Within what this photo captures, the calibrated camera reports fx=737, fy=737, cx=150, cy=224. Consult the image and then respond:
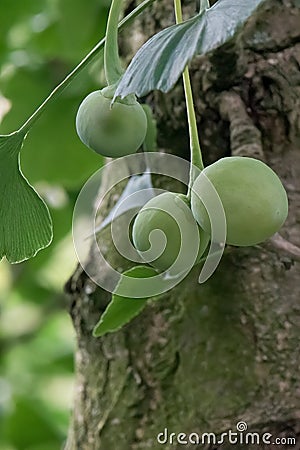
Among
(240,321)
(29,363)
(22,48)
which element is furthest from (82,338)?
(29,363)

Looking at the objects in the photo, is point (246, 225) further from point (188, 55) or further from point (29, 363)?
point (29, 363)

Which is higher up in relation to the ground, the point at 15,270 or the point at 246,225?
the point at 246,225

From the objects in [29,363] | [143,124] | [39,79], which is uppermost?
[143,124]

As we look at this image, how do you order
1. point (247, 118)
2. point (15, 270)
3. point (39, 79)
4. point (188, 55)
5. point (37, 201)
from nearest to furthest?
1. point (188, 55)
2. point (37, 201)
3. point (247, 118)
4. point (39, 79)
5. point (15, 270)

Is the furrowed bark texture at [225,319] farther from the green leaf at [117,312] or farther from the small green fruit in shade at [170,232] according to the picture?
the small green fruit in shade at [170,232]

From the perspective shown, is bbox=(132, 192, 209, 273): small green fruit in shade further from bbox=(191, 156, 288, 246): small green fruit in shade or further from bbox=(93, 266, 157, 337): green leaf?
bbox=(93, 266, 157, 337): green leaf

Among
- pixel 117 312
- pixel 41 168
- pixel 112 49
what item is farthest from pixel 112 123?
pixel 41 168

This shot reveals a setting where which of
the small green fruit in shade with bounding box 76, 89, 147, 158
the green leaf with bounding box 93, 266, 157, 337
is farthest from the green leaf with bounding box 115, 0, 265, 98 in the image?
the green leaf with bounding box 93, 266, 157, 337

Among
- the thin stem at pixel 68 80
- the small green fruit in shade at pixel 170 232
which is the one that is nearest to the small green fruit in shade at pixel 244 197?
the small green fruit in shade at pixel 170 232

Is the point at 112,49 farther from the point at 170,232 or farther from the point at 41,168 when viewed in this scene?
the point at 41,168
